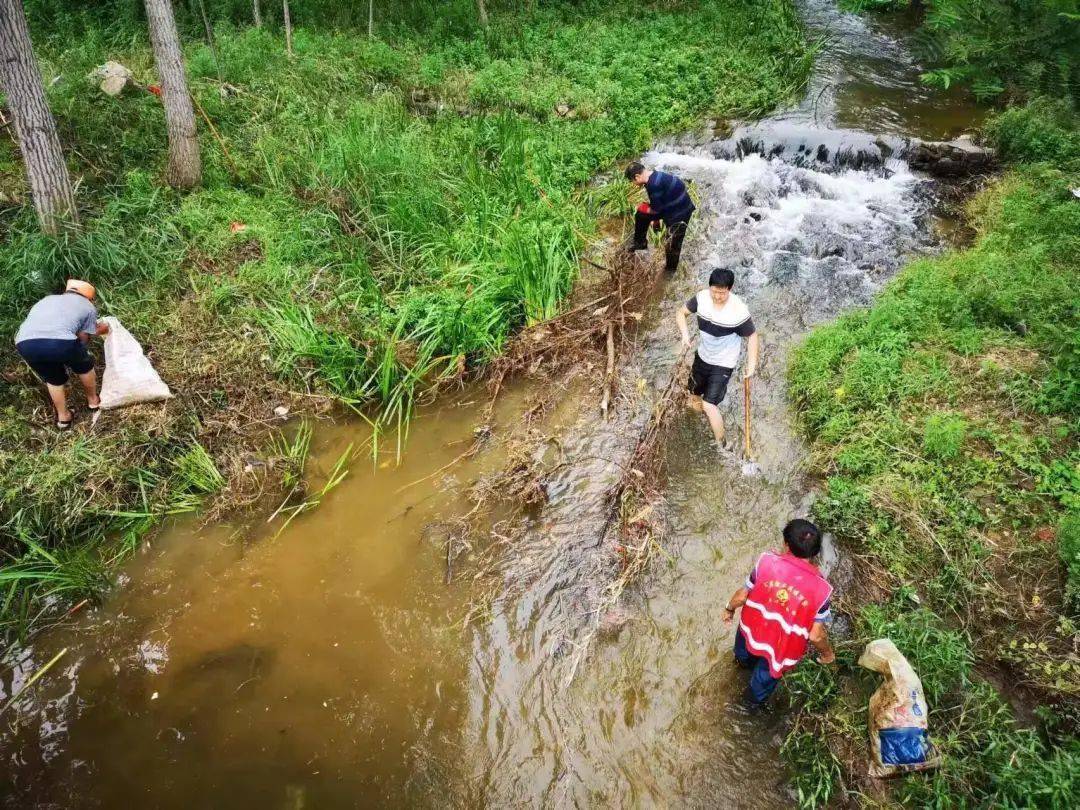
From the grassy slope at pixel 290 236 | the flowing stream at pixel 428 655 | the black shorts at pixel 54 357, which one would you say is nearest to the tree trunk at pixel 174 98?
the grassy slope at pixel 290 236

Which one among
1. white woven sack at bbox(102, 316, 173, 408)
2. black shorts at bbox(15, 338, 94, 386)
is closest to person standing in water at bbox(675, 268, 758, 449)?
white woven sack at bbox(102, 316, 173, 408)

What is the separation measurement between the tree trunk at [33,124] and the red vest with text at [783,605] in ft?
24.4

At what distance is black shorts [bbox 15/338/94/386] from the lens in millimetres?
4859

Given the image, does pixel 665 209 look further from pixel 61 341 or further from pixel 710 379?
pixel 61 341

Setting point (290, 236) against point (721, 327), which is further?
point (290, 236)

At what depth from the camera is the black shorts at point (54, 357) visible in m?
4.86

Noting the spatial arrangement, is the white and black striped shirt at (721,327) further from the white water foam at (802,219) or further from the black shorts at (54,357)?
the black shorts at (54,357)

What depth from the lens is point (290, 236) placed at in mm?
7059

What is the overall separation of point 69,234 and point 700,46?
11.0 metres

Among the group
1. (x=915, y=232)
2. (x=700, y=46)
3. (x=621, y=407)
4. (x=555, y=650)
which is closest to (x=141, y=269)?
(x=621, y=407)

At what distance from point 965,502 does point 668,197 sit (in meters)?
4.20

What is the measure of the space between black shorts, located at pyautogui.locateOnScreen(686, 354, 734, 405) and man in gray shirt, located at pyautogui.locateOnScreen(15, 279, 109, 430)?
5.24m

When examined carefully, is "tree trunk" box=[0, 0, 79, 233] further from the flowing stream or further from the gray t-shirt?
the flowing stream

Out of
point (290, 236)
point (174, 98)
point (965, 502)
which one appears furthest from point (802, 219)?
point (174, 98)
